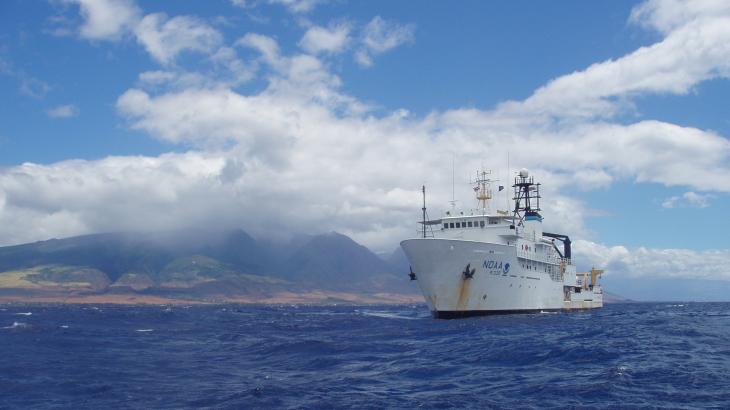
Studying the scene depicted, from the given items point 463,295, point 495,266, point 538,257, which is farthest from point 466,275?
point 538,257

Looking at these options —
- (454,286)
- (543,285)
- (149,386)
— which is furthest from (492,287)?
(149,386)

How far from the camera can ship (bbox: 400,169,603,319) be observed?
194 feet

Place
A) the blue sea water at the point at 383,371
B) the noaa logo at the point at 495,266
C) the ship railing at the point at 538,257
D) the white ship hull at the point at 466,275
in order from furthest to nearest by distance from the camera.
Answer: the ship railing at the point at 538,257
the noaa logo at the point at 495,266
the white ship hull at the point at 466,275
the blue sea water at the point at 383,371

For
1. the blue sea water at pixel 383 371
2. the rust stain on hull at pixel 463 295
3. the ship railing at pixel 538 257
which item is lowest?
the blue sea water at pixel 383 371

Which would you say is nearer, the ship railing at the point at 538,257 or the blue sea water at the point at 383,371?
the blue sea water at the point at 383,371

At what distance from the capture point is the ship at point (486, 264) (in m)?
59.0

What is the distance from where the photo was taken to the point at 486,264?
198 ft

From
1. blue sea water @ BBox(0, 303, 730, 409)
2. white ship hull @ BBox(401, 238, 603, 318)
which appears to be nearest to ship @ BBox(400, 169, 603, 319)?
white ship hull @ BBox(401, 238, 603, 318)

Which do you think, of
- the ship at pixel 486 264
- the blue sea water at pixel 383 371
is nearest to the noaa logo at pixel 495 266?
the ship at pixel 486 264

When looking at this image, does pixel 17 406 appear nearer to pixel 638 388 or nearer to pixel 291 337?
pixel 638 388

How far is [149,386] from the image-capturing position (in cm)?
2520

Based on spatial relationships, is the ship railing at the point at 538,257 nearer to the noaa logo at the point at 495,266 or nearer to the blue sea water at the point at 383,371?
the noaa logo at the point at 495,266

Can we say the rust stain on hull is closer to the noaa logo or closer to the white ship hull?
the white ship hull

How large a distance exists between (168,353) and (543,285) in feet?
173
